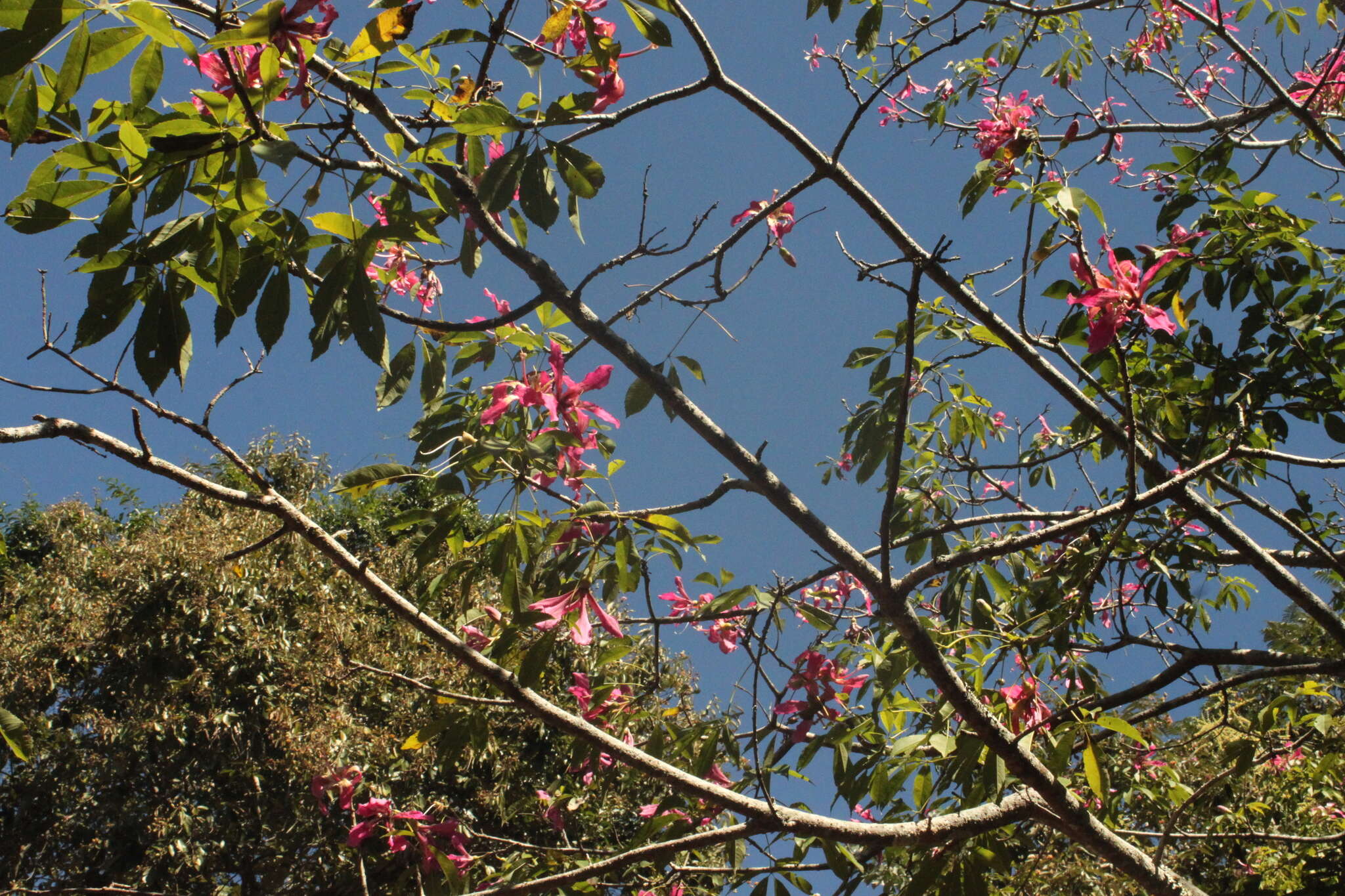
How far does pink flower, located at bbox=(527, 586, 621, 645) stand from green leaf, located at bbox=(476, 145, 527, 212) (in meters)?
0.54


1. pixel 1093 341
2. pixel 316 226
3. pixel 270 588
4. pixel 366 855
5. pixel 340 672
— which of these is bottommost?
pixel 1093 341

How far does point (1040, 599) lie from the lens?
1.57 m

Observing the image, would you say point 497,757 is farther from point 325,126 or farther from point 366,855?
point 325,126

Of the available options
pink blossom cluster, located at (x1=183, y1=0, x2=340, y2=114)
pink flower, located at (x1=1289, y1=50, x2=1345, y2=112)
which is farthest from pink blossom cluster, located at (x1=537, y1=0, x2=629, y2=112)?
pink flower, located at (x1=1289, y1=50, x2=1345, y2=112)

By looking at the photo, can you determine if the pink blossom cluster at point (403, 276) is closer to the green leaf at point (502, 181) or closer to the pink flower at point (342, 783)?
the green leaf at point (502, 181)

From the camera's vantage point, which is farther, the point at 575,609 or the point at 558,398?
the point at 558,398

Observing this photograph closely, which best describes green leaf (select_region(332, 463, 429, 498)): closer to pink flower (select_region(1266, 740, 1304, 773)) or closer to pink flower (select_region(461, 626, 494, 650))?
pink flower (select_region(461, 626, 494, 650))

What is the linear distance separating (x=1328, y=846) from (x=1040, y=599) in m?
1.42

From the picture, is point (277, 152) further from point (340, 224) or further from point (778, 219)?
point (778, 219)

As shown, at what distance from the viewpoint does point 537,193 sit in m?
1.12

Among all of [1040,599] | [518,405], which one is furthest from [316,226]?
[1040,599]

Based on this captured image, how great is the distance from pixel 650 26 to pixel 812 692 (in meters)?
1.29

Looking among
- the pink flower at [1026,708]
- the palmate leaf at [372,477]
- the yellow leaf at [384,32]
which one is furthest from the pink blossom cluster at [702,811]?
the yellow leaf at [384,32]

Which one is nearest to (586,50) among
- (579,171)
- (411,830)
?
(579,171)
